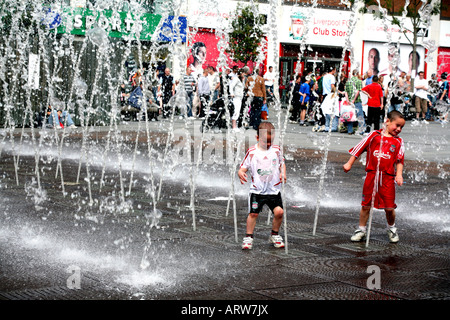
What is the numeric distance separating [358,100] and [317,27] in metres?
20.4

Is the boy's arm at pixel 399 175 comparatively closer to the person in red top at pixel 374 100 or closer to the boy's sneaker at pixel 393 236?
→ the boy's sneaker at pixel 393 236

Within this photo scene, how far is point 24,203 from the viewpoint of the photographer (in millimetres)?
7973

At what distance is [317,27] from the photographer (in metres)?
39.2

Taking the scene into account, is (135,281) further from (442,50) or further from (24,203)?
(442,50)

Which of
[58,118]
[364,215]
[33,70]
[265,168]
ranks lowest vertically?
[364,215]

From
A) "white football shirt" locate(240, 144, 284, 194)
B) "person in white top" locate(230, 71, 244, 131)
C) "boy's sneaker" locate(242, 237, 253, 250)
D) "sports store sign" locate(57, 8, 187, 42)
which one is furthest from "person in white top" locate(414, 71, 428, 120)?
"boy's sneaker" locate(242, 237, 253, 250)

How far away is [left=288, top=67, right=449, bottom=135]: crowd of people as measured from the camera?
18.5m

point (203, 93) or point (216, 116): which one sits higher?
point (203, 93)

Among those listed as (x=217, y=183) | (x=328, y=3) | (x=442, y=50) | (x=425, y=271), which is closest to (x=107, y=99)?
(x=217, y=183)

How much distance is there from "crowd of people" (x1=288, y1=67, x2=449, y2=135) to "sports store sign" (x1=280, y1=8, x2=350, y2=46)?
33.2ft

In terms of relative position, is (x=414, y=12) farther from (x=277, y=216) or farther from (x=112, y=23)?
(x=277, y=216)

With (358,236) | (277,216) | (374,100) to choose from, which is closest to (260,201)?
(277,216)

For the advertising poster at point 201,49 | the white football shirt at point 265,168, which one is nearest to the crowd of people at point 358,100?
the white football shirt at point 265,168

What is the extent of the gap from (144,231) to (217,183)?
12.4 feet
